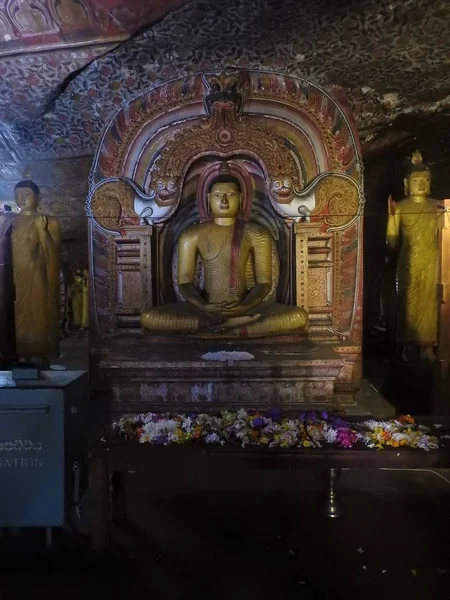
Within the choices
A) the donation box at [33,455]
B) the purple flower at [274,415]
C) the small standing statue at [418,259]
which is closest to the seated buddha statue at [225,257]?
the small standing statue at [418,259]

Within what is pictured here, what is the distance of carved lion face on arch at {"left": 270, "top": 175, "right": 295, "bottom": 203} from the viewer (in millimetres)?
5527

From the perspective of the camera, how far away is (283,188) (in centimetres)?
553

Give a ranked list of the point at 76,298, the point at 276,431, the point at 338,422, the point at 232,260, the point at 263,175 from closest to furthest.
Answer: the point at 276,431
the point at 338,422
the point at 232,260
the point at 263,175
the point at 76,298

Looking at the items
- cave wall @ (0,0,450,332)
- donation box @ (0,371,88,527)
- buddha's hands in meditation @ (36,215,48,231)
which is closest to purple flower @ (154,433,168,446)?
donation box @ (0,371,88,527)

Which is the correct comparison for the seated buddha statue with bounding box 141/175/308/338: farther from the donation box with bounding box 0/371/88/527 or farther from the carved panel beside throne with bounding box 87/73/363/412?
the donation box with bounding box 0/371/88/527

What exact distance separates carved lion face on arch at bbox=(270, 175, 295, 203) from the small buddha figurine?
4889mm

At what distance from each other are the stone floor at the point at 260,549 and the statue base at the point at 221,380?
2.70ft

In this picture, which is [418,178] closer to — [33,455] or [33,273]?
[33,273]

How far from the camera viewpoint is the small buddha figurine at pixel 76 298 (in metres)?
9.17

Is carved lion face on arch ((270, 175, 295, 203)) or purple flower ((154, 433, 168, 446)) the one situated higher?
carved lion face on arch ((270, 175, 295, 203))

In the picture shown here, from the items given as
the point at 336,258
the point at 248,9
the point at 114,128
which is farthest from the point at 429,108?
the point at 114,128

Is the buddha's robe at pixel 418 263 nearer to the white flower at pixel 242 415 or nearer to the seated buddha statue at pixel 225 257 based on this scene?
the seated buddha statue at pixel 225 257

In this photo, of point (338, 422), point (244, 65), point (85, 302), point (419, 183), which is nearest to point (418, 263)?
point (419, 183)

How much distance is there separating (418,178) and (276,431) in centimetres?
443
